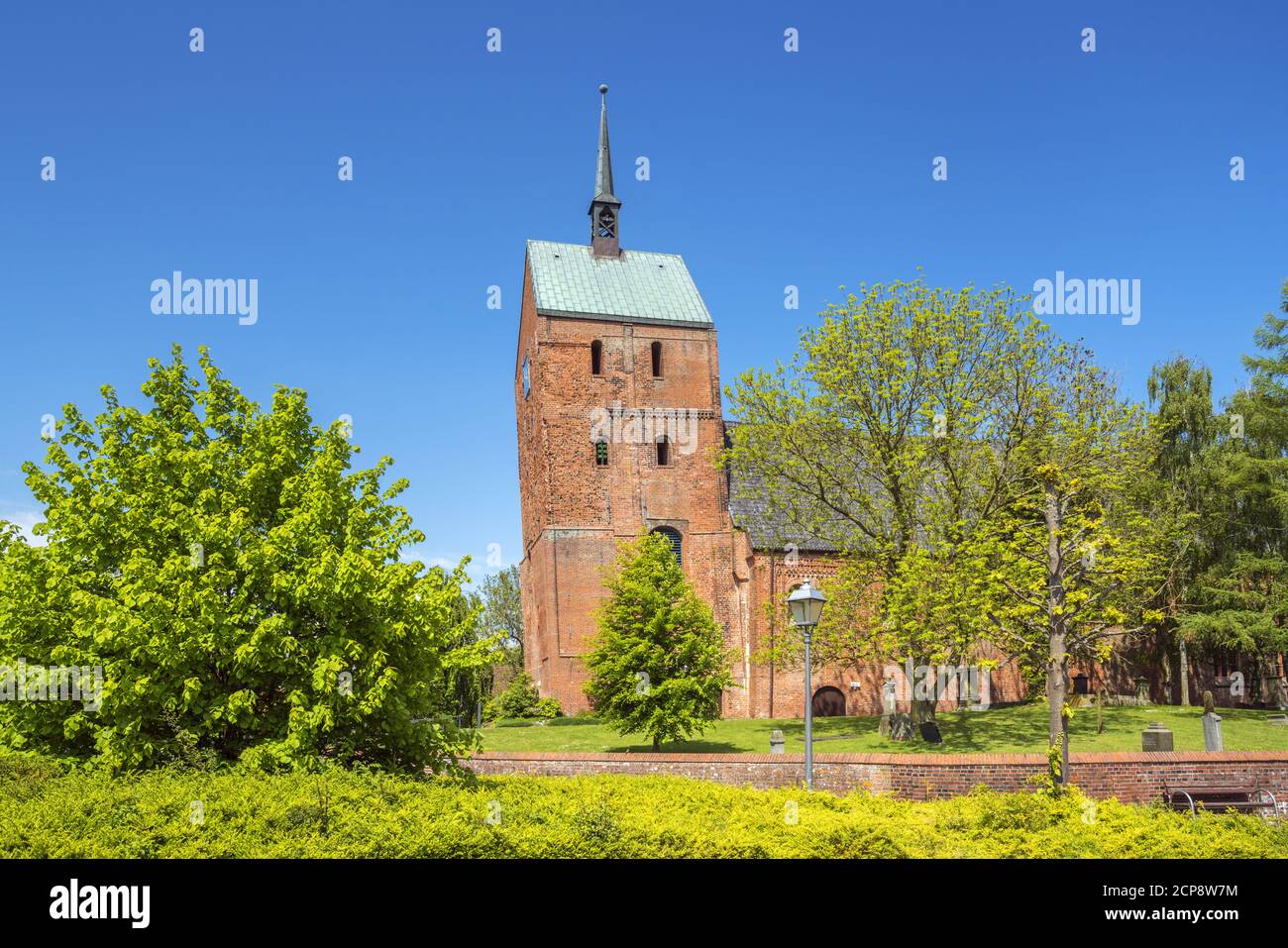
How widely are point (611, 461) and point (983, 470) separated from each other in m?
15.1

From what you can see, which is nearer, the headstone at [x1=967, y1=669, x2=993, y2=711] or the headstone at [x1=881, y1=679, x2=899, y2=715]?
the headstone at [x1=881, y1=679, x2=899, y2=715]

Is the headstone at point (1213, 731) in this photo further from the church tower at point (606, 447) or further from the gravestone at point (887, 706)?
the church tower at point (606, 447)

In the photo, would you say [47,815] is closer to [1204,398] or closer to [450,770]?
[450,770]

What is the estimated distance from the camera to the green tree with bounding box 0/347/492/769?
39.2 ft

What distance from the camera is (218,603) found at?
38.7ft

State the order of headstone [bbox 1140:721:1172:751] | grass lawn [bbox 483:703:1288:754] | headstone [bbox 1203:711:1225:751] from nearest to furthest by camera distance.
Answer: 1. headstone [bbox 1140:721:1172:751]
2. headstone [bbox 1203:711:1225:751]
3. grass lawn [bbox 483:703:1288:754]

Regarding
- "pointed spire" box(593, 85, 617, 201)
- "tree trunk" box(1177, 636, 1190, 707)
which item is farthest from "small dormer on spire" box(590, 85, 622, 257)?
"tree trunk" box(1177, 636, 1190, 707)

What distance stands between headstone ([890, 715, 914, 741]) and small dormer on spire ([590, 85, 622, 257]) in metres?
23.6

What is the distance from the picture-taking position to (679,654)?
2464cm

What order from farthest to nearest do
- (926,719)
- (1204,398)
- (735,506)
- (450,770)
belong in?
1. (735,506)
2. (1204,398)
3. (926,719)
4. (450,770)

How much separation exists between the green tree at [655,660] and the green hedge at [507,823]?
35.5 ft

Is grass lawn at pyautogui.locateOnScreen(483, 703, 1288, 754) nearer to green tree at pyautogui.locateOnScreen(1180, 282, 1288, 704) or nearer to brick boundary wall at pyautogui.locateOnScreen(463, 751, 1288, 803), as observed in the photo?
green tree at pyautogui.locateOnScreen(1180, 282, 1288, 704)

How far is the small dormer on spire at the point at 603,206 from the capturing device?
1658 inches
